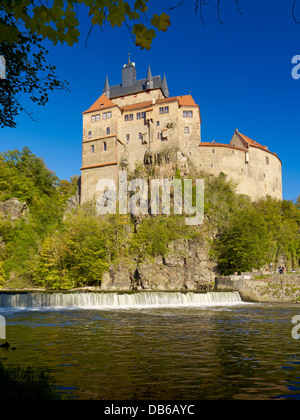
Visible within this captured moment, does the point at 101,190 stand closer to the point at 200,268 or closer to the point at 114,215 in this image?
the point at 114,215

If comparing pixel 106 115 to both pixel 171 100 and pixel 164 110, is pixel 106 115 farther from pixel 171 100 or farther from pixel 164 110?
pixel 171 100

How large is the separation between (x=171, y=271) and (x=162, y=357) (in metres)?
41.3

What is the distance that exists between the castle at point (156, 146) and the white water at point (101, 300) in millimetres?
36887

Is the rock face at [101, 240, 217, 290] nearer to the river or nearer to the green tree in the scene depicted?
the green tree

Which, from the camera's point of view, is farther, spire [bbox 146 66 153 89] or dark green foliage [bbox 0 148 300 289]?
spire [bbox 146 66 153 89]

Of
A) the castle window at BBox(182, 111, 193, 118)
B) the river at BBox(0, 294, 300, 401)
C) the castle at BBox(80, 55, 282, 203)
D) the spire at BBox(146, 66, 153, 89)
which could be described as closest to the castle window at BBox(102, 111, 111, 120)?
the castle at BBox(80, 55, 282, 203)

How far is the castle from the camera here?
6906cm

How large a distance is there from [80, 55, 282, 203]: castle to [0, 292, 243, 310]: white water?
36887mm

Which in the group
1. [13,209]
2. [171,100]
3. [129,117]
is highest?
[171,100]

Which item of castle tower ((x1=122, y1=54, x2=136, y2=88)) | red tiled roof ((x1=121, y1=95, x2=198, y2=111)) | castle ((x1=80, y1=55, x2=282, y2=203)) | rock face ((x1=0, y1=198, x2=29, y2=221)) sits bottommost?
rock face ((x1=0, y1=198, x2=29, y2=221))

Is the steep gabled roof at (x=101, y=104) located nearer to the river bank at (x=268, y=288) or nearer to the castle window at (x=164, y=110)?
the castle window at (x=164, y=110)

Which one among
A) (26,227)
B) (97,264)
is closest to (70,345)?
(97,264)

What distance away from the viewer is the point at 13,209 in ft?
209

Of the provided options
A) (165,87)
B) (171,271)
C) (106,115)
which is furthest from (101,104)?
(171,271)
